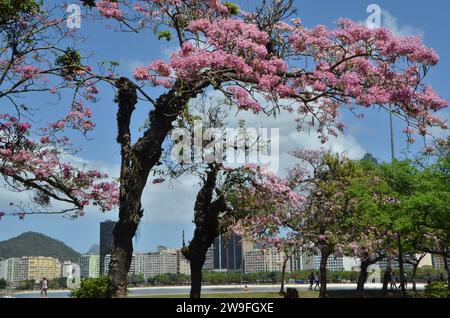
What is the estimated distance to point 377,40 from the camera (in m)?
11.8

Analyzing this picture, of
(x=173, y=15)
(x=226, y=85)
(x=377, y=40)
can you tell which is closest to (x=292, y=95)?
(x=226, y=85)

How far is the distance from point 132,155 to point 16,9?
488 centimetres

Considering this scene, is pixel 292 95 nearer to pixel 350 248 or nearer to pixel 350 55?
pixel 350 55

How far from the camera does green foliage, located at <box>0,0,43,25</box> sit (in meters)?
12.9

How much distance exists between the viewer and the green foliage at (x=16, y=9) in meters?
12.9

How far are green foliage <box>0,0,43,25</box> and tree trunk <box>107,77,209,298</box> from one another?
2963 mm

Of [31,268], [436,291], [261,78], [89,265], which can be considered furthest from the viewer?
[31,268]

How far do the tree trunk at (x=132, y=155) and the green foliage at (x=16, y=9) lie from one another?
2.96 metres

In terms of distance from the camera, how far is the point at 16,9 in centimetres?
1318

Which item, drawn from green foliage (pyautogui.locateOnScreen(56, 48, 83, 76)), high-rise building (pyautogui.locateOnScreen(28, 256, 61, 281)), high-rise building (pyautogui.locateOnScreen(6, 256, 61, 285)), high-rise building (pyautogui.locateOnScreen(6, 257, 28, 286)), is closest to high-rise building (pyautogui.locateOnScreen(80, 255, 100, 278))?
high-rise building (pyautogui.locateOnScreen(6, 256, 61, 285))

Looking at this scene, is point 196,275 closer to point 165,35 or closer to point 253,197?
point 253,197

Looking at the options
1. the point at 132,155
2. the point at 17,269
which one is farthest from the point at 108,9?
the point at 17,269

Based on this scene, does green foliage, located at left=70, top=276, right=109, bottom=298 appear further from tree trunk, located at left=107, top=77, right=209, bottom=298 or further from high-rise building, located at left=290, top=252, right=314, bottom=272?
high-rise building, located at left=290, top=252, right=314, bottom=272

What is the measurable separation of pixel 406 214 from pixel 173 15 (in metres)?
16.5
